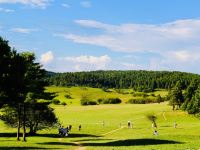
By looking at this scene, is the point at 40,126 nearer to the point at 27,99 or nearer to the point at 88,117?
the point at 27,99

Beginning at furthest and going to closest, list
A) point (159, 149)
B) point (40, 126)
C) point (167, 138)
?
point (40, 126) < point (167, 138) < point (159, 149)

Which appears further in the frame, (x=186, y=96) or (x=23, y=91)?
(x=186, y=96)

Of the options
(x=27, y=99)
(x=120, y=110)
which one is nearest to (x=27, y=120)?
(x=27, y=99)

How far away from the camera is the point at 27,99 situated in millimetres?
72375

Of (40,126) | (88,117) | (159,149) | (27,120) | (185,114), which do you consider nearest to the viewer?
(159,149)

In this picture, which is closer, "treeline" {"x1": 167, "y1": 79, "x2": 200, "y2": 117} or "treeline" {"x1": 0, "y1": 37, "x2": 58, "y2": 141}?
"treeline" {"x1": 0, "y1": 37, "x2": 58, "y2": 141}

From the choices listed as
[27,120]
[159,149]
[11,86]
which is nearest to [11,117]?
[27,120]

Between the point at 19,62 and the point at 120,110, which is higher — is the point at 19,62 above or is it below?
above

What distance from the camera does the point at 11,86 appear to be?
59.9 meters

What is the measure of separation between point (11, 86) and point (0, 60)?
A: 4.11m

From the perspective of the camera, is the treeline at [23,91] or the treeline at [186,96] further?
the treeline at [186,96]

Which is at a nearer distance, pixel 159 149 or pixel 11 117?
pixel 159 149

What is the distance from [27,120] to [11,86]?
79.0 ft

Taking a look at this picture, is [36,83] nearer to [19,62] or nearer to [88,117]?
[19,62]
